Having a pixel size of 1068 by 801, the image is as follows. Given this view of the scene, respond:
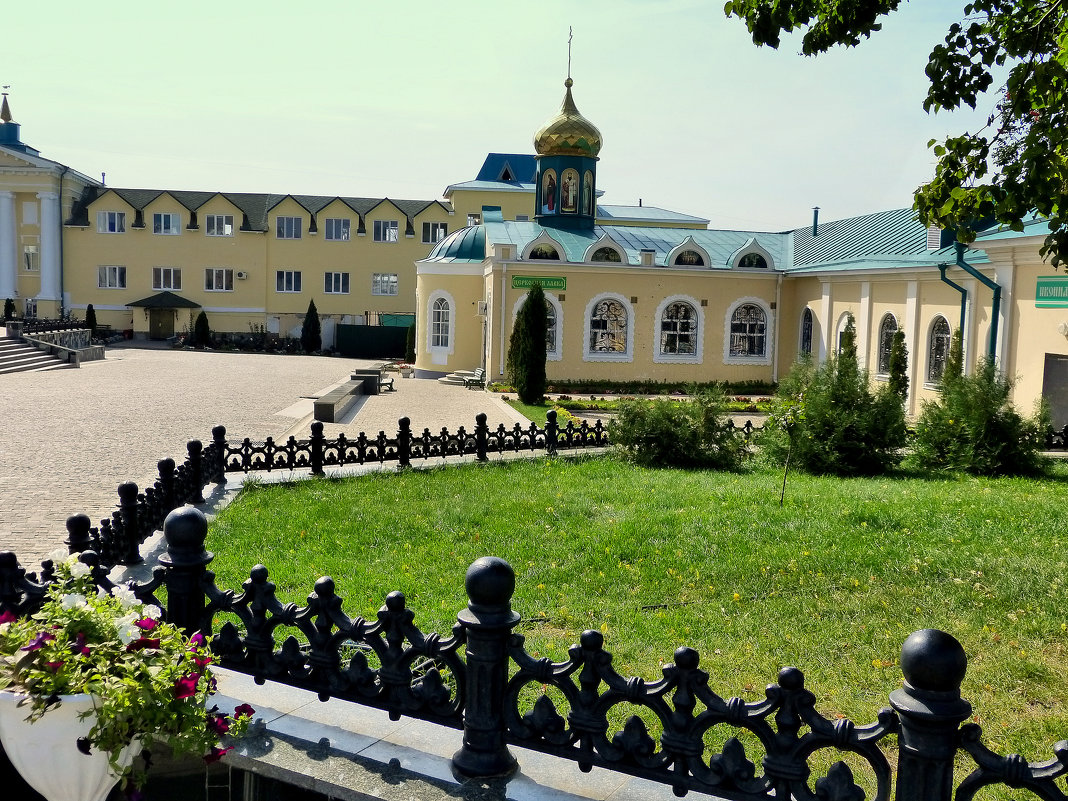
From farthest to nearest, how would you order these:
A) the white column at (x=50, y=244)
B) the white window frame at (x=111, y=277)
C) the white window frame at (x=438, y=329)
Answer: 1. the white window frame at (x=111, y=277)
2. the white column at (x=50, y=244)
3. the white window frame at (x=438, y=329)

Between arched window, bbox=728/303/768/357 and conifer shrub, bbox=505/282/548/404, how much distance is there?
7.98 metres

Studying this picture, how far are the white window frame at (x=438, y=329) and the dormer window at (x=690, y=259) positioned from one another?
7980 mm

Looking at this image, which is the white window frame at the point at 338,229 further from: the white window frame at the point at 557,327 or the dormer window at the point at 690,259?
the dormer window at the point at 690,259

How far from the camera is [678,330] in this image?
3092 centimetres

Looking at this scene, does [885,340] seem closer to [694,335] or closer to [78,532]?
[694,335]

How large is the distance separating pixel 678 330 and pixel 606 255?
10.9 ft

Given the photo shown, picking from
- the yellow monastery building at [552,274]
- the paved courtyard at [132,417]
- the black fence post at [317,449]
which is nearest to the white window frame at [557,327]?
the yellow monastery building at [552,274]

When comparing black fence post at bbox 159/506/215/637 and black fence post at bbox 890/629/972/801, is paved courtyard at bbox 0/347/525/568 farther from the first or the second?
black fence post at bbox 890/629/972/801

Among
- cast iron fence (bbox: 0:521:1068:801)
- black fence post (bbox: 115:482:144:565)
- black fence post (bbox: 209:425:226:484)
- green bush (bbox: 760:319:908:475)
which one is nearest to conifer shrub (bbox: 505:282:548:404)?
green bush (bbox: 760:319:908:475)

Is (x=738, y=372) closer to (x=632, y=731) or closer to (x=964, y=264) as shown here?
(x=964, y=264)

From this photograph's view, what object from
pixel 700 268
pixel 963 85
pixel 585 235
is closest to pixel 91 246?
pixel 585 235

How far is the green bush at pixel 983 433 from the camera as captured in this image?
1324cm

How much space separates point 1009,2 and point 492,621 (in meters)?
5.97

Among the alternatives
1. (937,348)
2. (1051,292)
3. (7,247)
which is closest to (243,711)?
(1051,292)
